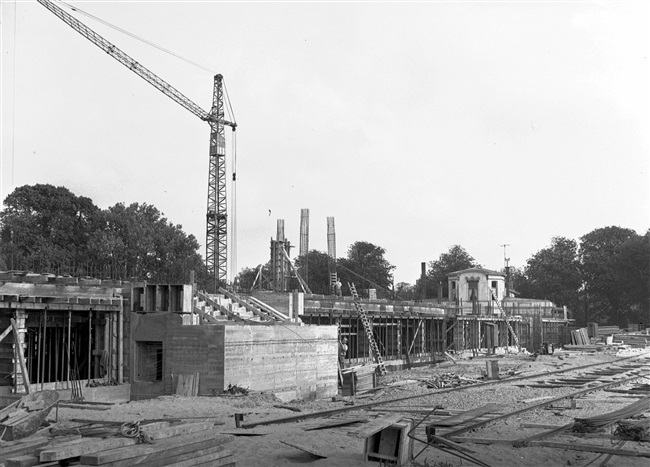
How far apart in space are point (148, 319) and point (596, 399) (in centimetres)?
1398

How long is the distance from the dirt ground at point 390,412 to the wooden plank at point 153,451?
35.7 inches

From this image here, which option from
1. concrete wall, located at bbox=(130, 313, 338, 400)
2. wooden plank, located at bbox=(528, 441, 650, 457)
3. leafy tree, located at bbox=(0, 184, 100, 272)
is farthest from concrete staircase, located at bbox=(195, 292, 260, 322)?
leafy tree, located at bbox=(0, 184, 100, 272)

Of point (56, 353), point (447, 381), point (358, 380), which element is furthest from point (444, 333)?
point (56, 353)

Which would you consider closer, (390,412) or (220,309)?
(390,412)

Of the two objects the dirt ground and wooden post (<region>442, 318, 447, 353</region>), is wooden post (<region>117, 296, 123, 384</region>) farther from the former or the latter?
wooden post (<region>442, 318, 447, 353</region>)

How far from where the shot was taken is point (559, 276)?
92.9 meters

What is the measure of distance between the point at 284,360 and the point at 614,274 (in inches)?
2879

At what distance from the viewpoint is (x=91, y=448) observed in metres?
10.2

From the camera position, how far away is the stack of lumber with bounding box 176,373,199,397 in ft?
68.7

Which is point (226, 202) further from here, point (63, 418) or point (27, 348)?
point (63, 418)

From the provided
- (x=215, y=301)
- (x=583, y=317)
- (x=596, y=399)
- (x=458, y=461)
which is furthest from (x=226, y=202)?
(x=583, y=317)

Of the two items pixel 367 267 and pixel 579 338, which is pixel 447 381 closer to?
pixel 579 338

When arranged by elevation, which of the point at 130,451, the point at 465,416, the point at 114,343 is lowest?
the point at 465,416

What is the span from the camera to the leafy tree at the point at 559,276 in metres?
92.3
